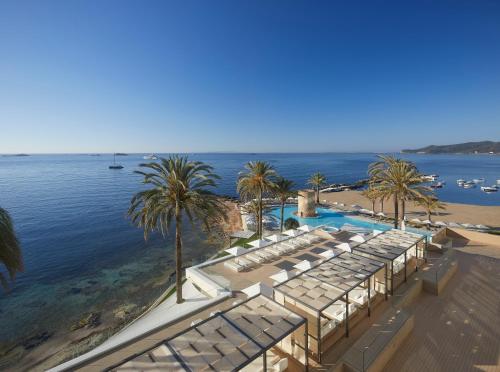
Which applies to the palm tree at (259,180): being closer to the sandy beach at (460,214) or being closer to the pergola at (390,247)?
the pergola at (390,247)

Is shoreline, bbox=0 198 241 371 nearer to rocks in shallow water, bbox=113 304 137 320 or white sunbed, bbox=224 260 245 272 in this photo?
rocks in shallow water, bbox=113 304 137 320

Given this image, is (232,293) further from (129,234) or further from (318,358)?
(129,234)

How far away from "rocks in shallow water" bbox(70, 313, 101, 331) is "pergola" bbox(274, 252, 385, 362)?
16.1 meters

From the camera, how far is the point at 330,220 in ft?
118

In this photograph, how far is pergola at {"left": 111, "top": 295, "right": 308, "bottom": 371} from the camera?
22.4ft

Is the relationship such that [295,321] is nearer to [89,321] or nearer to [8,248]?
[8,248]

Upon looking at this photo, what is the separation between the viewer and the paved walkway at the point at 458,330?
373 inches

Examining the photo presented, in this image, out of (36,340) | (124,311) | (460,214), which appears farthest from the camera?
(460,214)

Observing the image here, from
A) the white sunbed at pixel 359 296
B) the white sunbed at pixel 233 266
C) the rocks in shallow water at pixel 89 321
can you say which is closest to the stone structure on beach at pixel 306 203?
the white sunbed at pixel 233 266

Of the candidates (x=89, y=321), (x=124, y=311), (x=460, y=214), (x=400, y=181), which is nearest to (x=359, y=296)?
(x=400, y=181)

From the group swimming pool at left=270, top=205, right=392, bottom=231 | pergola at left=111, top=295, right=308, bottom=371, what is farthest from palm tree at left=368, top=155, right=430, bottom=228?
pergola at left=111, top=295, right=308, bottom=371

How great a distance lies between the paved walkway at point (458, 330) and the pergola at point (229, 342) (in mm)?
4688

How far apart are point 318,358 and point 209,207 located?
32.4 ft

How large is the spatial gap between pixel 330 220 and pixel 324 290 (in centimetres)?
2685
